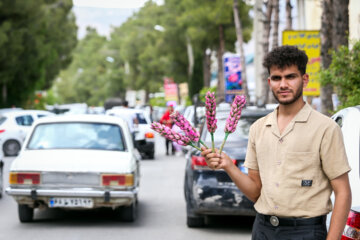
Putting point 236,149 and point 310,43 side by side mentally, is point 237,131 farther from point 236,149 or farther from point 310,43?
point 310,43

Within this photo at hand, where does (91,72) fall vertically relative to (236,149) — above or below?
below

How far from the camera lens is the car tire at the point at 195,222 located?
980 cm

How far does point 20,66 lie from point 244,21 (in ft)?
53.1

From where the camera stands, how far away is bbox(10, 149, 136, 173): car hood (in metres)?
9.55

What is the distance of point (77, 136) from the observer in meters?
10.5

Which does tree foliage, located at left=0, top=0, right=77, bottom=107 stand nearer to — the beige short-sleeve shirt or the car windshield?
the car windshield

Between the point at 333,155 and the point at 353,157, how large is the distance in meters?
1.28

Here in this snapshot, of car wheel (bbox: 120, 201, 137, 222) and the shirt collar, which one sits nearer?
the shirt collar

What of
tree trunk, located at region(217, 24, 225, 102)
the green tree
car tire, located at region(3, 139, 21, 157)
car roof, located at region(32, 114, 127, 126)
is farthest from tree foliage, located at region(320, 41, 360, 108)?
the green tree

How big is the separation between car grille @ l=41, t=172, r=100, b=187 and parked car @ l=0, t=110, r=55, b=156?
1642 cm

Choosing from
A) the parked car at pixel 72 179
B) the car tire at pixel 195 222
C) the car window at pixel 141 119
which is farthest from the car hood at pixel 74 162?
the car window at pixel 141 119

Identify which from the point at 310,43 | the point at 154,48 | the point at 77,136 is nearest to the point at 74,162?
the point at 77,136

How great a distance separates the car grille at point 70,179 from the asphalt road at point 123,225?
605 millimetres

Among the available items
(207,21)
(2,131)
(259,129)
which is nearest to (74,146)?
(259,129)
